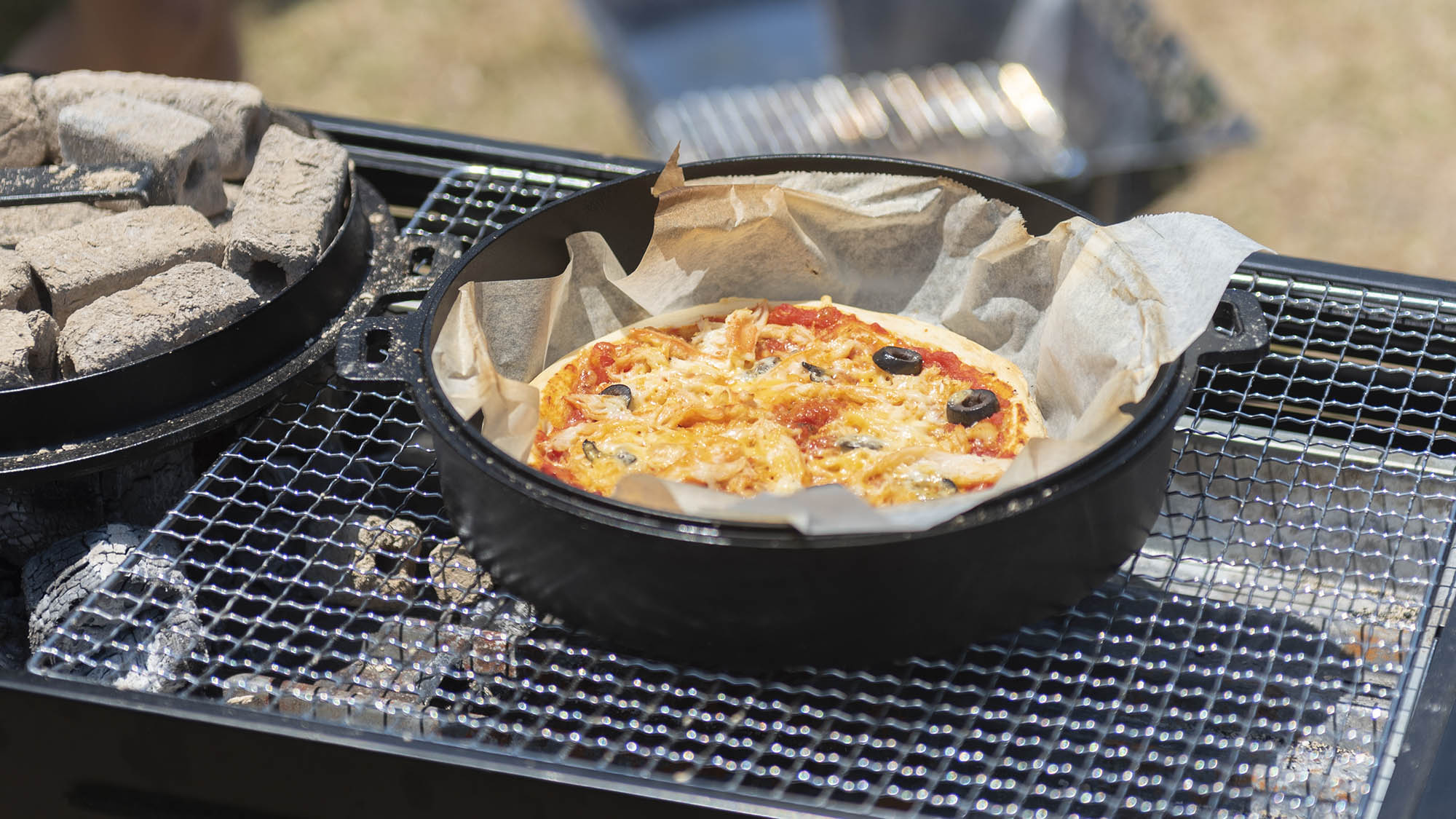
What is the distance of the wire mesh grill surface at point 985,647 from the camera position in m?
1.87

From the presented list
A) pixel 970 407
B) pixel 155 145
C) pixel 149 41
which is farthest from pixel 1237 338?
pixel 149 41

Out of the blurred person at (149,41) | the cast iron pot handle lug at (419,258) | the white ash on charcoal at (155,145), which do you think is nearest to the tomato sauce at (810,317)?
the cast iron pot handle lug at (419,258)

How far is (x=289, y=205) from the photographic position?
259 cm

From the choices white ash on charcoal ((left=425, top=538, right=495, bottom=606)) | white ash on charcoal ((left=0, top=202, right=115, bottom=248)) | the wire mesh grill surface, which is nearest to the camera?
the wire mesh grill surface

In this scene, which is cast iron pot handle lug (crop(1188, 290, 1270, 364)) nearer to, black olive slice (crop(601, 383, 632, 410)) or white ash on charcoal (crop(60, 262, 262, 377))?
black olive slice (crop(601, 383, 632, 410))

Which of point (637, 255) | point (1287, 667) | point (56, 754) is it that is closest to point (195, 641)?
point (56, 754)

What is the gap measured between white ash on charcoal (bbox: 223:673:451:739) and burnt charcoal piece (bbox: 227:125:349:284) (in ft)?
2.69

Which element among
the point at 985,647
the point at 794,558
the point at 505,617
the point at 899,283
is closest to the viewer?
the point at 794,558

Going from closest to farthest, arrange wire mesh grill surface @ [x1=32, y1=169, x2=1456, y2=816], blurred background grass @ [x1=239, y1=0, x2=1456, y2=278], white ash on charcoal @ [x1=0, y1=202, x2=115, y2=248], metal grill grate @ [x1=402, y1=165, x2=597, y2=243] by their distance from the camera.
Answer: wire mesh grill surface @ [x1=32, y1=169, x2=1456, y2=816] < white ash on charcoal @ [x1=0, y1=202, x2=115, y2=248] < metal grill grate @ [x1=402, y1=165, x2=597, y2=243] < blurred background grass @ [x1=239, y1=0, x2=1456, y2=278]

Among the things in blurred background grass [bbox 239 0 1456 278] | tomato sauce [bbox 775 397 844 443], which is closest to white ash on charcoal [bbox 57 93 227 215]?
tomato sauce [bbox 775 397 844 443]

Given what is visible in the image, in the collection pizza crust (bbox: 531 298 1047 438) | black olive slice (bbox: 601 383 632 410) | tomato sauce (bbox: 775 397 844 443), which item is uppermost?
black olive slice (bbox: 601 383 632 410)

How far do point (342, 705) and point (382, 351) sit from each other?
0.65 m

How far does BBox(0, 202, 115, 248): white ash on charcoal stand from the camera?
261cm

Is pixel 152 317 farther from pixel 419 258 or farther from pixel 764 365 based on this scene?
pixel 764 365
